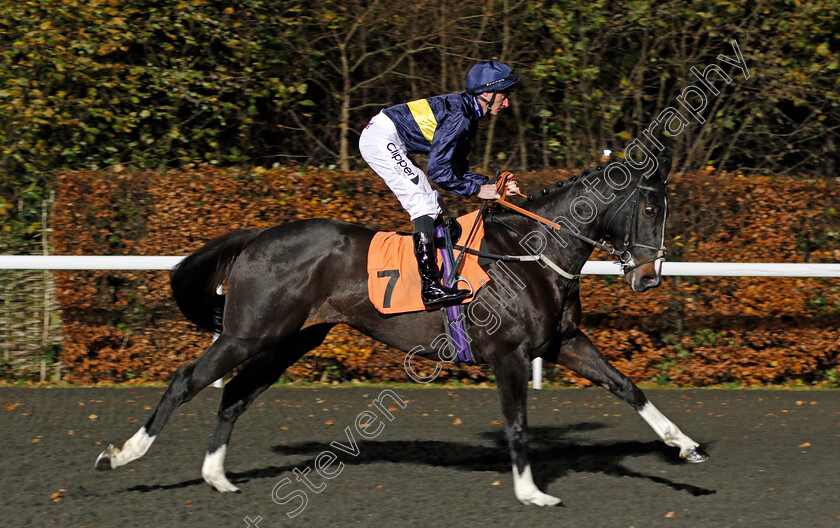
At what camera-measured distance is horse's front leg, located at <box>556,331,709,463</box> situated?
474 cm

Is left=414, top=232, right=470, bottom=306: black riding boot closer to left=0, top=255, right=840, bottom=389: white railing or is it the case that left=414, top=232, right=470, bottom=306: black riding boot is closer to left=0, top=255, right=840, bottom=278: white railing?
left=0, top=255, right=840, bottom=389: white railing

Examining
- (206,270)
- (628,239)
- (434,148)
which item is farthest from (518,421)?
(206,270)

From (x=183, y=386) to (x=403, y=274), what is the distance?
129 cm

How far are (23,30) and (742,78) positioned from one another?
6.99 meters

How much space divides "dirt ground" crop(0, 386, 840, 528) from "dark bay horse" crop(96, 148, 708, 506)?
0.88 ft

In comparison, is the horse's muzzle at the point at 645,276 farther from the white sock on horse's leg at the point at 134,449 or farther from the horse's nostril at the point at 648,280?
the white sock on horse's leg at the point at 134,449

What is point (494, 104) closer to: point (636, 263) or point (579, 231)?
point (579, 231)

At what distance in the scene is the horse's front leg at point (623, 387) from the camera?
474cm

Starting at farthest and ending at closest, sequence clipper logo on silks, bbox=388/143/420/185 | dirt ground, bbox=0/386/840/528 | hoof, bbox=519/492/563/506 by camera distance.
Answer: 1. clipper logo on silks, bbox=388/143/420/185
2. hoof, bbox=519/492/563/506
3. dirt ground, bbox=0/386/840/528

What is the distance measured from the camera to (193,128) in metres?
9.11

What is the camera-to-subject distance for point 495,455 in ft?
17.7

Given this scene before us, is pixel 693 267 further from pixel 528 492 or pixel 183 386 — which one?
pixel 183 386

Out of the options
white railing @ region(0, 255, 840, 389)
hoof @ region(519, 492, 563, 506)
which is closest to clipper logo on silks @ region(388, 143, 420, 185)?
hoof @ region(519, 492, 563, 506)

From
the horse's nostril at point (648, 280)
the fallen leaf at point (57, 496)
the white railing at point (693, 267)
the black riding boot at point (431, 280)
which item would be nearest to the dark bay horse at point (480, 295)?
the horse's nostril at point (648, 280)
